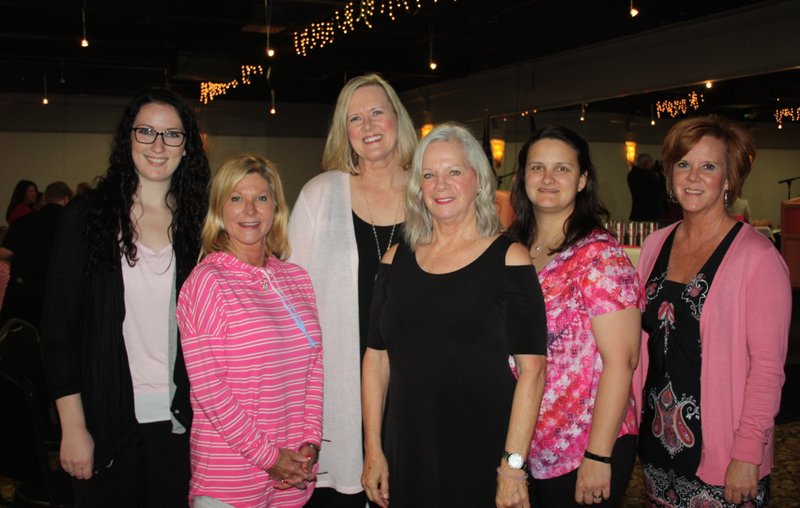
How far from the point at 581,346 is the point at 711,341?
1.57 ft

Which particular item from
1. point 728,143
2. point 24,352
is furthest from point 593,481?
point 24,352

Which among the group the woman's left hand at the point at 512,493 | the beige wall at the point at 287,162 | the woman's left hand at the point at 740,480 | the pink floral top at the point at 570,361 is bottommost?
the woman's left hand at the point at 740,480

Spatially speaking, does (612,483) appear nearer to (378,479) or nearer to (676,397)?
(676,397)

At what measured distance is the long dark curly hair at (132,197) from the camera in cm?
219

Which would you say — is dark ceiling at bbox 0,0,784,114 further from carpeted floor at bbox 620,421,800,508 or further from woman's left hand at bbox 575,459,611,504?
woman's left hand at bbox 575,459,611,504

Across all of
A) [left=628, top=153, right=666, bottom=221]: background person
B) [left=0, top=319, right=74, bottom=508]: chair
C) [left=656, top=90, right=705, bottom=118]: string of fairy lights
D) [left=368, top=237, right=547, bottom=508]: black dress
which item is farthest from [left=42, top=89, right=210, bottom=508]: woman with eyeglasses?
[left=628, top=153, right=666, bottom=221]: background person

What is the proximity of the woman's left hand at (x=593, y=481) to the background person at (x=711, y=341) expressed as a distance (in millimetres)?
418

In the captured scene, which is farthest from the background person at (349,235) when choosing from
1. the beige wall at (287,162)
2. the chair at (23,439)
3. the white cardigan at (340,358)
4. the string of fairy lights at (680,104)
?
the string of fairy lights at (680,104)

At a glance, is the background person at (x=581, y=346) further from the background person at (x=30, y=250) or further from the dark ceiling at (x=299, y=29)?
the dark ceiling at (x=299, y=29)

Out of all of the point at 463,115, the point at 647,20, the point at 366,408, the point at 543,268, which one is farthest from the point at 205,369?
the point at 463,115

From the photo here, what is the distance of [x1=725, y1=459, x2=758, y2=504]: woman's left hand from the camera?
2.26 m

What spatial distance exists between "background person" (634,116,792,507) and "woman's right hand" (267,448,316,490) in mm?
1118

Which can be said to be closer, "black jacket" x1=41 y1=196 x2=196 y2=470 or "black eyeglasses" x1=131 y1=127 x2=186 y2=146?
"black jacket" x1=41 y1=196 x2=196 y2=470

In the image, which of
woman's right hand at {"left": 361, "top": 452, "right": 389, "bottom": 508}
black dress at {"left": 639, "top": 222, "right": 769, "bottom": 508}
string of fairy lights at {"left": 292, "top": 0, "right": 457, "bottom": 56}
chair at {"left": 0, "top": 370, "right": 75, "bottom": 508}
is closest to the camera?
woman's right hand at {"left": 361, "top": 452, "right": 389, "bottom": 508}
